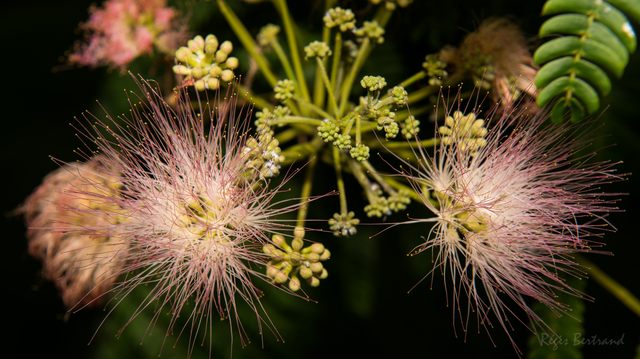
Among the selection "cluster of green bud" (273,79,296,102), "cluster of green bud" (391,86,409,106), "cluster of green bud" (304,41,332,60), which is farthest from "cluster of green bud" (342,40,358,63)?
"cluster of green bud" (391,86,409,106)

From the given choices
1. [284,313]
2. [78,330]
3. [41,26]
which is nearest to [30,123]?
[41,26]

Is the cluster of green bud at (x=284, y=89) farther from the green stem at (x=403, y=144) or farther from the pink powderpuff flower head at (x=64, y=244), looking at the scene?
the pink powderpuff flower head at (x=64, y=244)

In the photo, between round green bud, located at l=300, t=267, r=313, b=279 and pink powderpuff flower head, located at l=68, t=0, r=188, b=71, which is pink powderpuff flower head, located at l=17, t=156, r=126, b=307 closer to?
pink powderpuff flower head, located at l=68, t=0, r=188, b=71

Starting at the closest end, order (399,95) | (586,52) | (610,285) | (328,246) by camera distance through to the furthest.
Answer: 1. (586,52)
2. (399,95)
3. (610,285)
4. (328,246)

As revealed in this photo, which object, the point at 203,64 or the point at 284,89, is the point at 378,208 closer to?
the point at 284,89

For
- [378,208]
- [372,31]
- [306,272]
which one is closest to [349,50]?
[372,31]

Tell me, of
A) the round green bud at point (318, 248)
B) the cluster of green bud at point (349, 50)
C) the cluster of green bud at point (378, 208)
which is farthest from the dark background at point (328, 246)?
the round green bud at point (318, 248)
